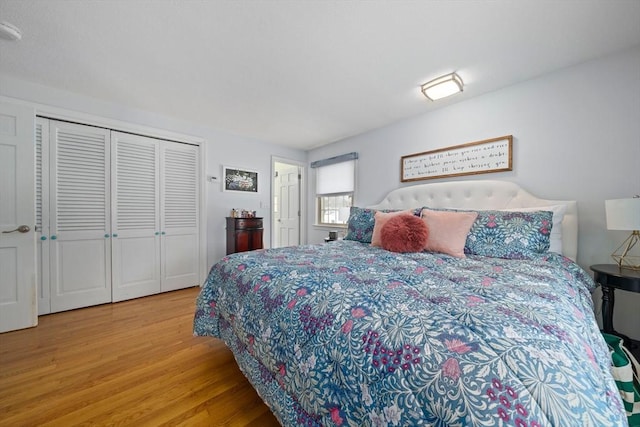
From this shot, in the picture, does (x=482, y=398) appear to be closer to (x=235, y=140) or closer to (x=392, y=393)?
(x=392, y=393)

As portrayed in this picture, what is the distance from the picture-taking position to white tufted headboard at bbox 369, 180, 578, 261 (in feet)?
6.46

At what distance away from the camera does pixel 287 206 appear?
198 inches

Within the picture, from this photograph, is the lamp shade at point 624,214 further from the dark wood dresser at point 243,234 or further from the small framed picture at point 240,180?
the small framed picture at point 240,180

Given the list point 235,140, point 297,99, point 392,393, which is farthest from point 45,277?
point 392,393

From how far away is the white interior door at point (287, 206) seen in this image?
4.77m

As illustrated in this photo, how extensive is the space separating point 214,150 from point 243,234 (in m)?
1.32

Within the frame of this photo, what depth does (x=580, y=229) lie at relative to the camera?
2.04 metres

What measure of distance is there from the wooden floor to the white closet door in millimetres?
284

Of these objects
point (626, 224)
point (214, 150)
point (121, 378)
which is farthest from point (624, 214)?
point (214, 150)

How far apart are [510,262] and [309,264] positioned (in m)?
1.31

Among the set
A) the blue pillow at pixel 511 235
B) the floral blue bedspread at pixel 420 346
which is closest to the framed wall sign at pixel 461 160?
the blue pillow at pixel 511 235

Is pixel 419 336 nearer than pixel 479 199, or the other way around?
pixel 419 336

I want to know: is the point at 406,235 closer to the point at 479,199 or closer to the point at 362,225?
the point at 362,225

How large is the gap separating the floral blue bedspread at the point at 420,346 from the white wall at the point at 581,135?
96 cm
